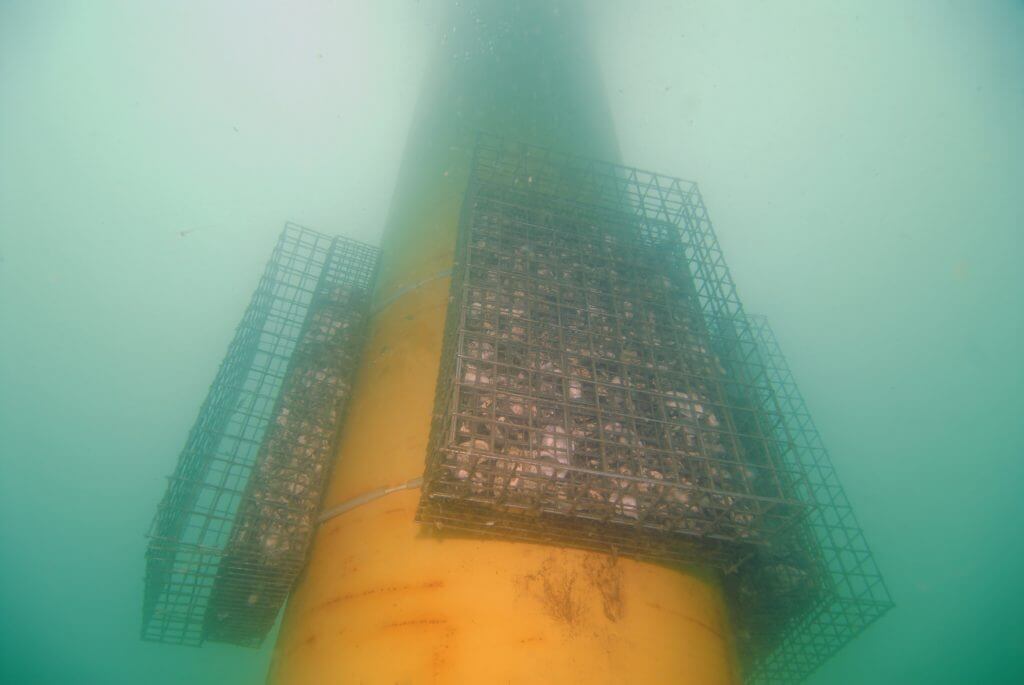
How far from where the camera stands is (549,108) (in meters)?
11.4

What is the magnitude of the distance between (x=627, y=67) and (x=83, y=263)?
3363 cm

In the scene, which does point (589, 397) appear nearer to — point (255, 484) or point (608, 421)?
point (608, 421)

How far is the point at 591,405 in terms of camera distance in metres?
4.26

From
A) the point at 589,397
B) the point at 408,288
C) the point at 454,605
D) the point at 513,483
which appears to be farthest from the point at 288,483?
the point at 589,397

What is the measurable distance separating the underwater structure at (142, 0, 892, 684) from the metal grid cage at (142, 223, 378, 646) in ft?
0.10

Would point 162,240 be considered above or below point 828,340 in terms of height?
above

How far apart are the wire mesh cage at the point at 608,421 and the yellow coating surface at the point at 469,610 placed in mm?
281

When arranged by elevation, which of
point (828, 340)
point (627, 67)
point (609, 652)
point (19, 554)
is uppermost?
point (627, 67)

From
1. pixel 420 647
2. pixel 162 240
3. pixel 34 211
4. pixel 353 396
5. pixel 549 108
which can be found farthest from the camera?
pixel 162 240

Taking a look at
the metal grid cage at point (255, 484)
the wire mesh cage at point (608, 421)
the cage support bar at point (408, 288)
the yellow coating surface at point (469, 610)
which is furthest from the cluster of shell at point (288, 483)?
the wire mesh cage at point (608, 421)

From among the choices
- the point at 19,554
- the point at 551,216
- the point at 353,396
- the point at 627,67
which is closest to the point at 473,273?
the point at 551,216

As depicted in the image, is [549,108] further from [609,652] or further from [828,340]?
[828,340]

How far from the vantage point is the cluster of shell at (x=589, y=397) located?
3.58 metres

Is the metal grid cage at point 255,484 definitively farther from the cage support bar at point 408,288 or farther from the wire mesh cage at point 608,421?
the wire mesh cage at point 608,421
